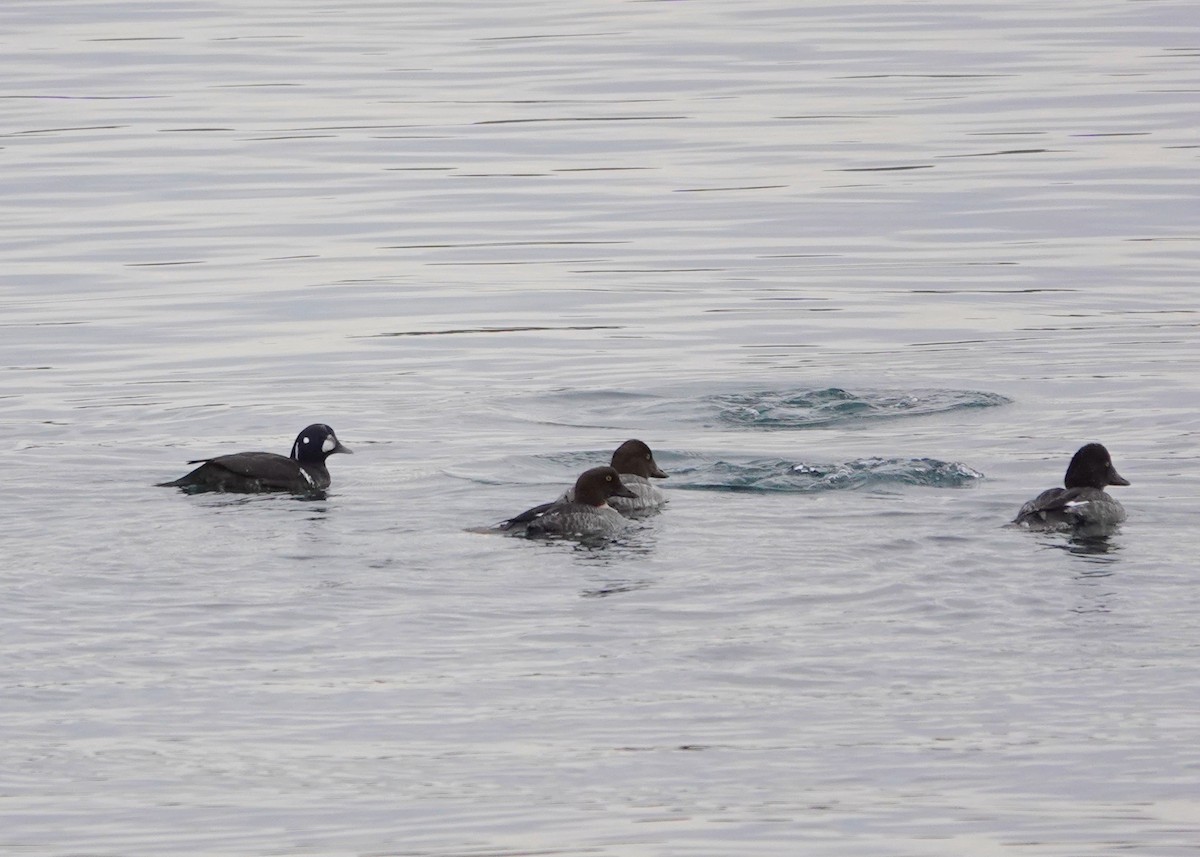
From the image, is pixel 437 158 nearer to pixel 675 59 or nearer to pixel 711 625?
pixel 675 59

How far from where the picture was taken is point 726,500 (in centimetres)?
1386

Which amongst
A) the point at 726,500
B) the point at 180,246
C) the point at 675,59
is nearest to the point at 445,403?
the point at 726,500

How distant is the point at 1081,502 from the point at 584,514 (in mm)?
2830

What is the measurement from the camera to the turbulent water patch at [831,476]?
14.0 m

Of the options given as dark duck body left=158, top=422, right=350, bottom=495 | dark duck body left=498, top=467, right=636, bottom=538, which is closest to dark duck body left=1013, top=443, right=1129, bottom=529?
dark duck body left=498, top=467, right=636, bottom=538

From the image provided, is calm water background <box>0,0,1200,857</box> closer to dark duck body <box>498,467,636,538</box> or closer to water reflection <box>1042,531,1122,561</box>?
water reflection <box>1042,531,1122,561</box>

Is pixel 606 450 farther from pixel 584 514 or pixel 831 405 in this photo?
pixel 584 514

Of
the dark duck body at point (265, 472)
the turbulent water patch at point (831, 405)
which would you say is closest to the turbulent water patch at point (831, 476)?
the turbulent water patch at point (831, 405)

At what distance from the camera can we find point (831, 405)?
55.5 feet

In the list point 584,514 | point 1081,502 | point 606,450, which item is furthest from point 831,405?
point 1081,502

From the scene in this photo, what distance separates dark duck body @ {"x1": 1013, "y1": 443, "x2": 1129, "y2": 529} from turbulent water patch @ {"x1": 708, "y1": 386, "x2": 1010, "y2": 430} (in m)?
3.18

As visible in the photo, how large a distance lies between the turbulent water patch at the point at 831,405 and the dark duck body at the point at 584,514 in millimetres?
3178

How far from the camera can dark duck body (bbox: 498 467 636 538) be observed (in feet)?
42.3

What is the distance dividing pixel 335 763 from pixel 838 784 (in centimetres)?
196
